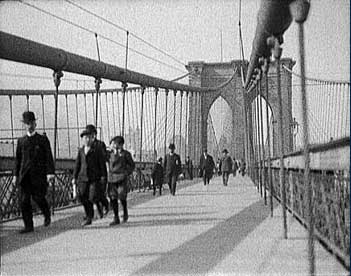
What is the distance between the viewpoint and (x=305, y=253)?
12.6 feet

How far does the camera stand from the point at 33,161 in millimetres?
5395

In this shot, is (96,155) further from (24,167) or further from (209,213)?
(209,213)

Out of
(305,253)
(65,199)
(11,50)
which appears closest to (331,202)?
(305,253)

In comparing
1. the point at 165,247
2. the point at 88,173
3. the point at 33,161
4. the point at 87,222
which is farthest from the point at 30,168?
the point at 165,247

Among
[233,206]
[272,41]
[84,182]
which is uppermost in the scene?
[272,41]

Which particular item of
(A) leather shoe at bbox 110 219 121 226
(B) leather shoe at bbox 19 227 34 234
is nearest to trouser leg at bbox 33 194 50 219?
(B) leather shoe at bbox 19 227 34 234

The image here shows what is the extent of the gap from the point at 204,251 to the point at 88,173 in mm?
2116

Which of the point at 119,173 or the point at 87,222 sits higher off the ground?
the point at 119,173

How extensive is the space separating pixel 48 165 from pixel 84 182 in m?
0.46

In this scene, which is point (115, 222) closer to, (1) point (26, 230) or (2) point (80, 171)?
(2) point (80, 171)

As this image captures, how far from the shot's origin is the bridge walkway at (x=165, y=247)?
3.41 m

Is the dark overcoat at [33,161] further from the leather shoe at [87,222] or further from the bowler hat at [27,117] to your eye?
the leather shoe at [87,222]

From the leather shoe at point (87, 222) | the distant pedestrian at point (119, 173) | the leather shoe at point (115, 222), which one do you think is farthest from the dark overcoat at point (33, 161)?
the distant pedestrian at point (119, 173)

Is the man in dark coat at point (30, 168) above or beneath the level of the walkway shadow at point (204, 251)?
above
